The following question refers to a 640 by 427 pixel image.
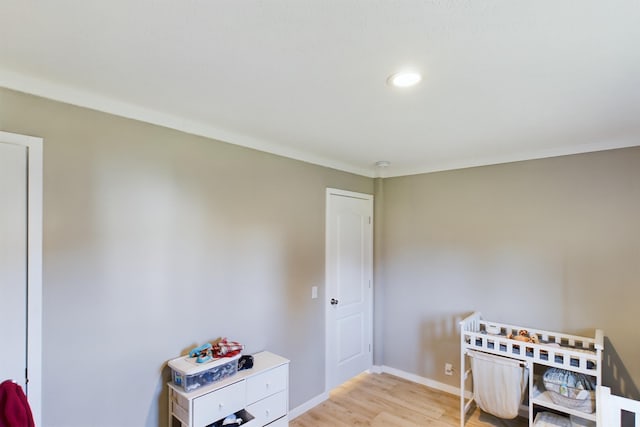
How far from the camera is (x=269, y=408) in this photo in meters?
2.32

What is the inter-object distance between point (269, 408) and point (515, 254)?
2.48m

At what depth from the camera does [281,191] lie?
2.87m

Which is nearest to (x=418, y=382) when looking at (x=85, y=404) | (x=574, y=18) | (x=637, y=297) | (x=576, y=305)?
(x=576, y=305)

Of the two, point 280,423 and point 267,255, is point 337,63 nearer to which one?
point 267,255

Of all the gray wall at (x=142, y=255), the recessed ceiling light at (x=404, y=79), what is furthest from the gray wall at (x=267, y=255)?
the recessed ceiling light at (x=404, y=79)

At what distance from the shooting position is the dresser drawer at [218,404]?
1.92 metres

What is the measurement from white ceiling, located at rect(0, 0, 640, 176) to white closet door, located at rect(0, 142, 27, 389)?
39 centimetres

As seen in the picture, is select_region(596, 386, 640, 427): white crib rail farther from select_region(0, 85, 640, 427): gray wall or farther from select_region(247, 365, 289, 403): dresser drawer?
select_region(247, 365, 289, 403): dresser drawer

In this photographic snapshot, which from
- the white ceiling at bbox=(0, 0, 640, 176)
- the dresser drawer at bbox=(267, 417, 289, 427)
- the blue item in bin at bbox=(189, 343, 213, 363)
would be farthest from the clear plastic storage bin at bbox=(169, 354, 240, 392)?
the white ceiling at bbox=(0, 0, 640, 176)

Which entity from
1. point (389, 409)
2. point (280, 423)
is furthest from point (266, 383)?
point (389, 409)

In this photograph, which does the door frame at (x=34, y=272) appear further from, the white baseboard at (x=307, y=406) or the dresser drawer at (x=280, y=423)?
the white baseboard at (x=307, y=406)

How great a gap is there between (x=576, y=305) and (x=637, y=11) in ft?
7.93

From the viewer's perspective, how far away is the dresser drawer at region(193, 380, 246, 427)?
6.31 feet

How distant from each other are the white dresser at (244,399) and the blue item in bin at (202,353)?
0.16 meters
